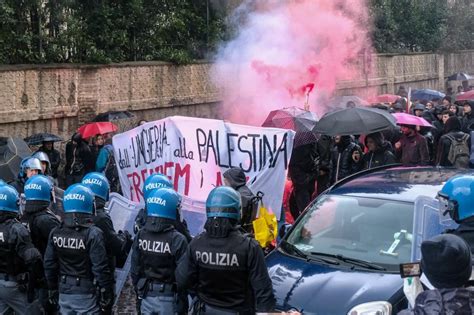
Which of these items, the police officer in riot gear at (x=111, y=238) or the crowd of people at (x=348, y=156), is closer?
the police officer in riot gear at (x=111, y=238)

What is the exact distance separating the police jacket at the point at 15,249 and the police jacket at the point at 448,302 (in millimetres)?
3713

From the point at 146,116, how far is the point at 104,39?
2111mm

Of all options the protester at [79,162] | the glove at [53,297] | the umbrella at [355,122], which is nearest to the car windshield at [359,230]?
the glove at [53,297]

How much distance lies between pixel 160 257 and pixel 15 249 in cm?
139

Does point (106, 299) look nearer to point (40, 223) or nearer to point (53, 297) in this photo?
point (53, 297)

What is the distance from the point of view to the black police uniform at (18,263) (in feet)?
20.6

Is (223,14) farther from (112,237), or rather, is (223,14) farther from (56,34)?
(112,237)

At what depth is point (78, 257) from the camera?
6008mm

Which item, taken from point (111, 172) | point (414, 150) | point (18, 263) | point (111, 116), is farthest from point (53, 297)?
point (111, 116)

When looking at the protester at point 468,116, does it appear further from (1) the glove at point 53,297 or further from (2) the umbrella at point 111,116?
(1) the glove at point 53,297

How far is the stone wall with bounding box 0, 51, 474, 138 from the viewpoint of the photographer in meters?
15.2

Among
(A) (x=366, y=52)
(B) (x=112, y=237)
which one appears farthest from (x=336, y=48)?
(B) (x=112, y=237)

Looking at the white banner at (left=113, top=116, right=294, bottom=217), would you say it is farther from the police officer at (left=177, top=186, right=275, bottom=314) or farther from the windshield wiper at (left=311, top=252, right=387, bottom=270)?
the police officer at (left=177, top=186, right=275, bottom=314)

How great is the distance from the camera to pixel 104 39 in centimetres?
1789
